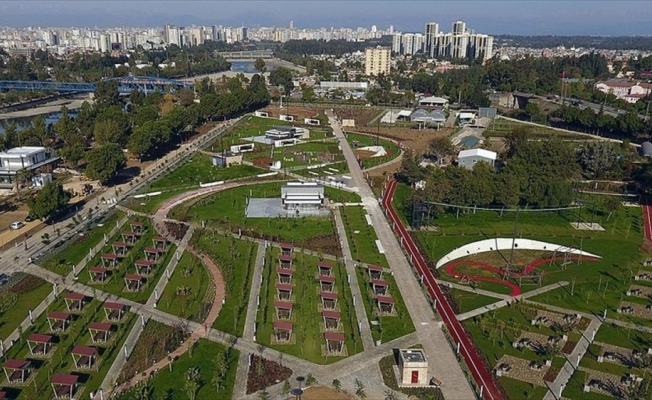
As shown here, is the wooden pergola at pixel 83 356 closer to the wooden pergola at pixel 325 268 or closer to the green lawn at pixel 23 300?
the green lawn at pixel 23 300

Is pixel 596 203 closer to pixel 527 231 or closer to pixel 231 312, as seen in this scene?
pixel 527 231

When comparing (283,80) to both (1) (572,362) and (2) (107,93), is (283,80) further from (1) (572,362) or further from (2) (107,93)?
(1) (572,362)

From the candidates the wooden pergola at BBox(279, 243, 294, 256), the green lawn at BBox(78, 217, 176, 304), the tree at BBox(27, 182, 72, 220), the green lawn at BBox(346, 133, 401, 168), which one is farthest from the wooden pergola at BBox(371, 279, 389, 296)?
the green lawn at BBox(346, 133, 401, 168)

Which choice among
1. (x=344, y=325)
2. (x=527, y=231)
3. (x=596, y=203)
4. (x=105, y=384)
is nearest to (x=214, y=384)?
(x=105, y=384)

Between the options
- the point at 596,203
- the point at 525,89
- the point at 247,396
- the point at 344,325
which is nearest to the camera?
the point at 247,396

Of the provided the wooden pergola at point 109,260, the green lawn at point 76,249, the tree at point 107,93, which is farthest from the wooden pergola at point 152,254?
the tree at point 107,93

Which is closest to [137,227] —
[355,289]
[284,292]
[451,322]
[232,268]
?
[232,268]
